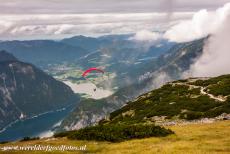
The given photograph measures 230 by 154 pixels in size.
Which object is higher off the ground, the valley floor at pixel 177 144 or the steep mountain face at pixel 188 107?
the steep mountain face at pixel 188 107

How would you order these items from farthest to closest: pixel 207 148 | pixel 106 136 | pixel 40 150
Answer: pixel 106 136
pixel 40 150
pixel 207 148

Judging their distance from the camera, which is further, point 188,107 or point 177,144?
point 188,107

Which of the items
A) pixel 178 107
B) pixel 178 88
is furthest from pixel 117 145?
pixel 178 88

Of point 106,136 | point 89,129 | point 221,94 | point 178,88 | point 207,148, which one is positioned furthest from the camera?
point 178,88

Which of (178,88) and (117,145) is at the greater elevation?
(178,88)

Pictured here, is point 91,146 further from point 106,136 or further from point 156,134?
point 156,134

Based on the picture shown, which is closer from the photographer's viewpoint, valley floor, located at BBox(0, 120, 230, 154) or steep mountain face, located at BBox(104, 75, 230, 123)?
valley floor, located at BBox(0, 120, 230, 154)

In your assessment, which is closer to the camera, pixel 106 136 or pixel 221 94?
pixel 106 136

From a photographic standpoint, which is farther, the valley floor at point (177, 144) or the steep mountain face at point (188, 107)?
the steep mountain face at point (188, 107)

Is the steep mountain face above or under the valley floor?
above

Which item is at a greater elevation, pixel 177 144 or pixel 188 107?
pixel 188 107
